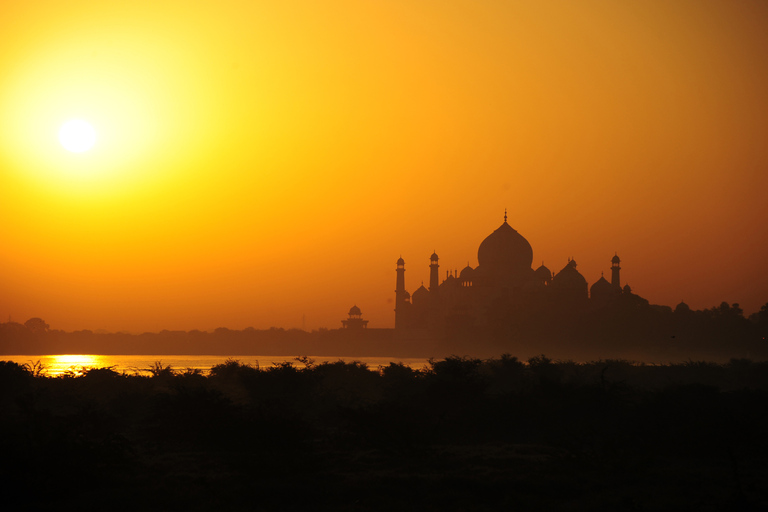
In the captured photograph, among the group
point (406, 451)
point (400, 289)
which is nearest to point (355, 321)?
point (400, 289)

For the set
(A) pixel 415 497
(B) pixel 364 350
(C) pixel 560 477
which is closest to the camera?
(A) pixel 415 497

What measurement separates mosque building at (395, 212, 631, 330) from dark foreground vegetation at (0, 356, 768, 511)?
6508 centimetres

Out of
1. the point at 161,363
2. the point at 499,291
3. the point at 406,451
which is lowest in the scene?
the point at 406,451

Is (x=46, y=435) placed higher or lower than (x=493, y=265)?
lower

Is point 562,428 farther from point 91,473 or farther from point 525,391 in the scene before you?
point 91,473

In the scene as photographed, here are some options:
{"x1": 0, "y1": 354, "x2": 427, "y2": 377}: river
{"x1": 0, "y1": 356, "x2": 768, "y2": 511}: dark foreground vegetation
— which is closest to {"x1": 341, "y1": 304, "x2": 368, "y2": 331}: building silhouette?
{"x1": 0, "y1": 354, "x2": 427, "y2": 377}: river

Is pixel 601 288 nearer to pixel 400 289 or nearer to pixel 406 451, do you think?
pixel 400 289

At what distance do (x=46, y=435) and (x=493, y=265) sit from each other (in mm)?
83862

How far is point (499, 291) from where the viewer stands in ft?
319

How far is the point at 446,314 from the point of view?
10225cm

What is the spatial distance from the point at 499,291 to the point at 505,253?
14.4 ft

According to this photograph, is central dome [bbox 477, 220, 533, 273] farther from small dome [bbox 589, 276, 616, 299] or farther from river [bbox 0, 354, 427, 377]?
river [bbox 0, 354, 427, 377]

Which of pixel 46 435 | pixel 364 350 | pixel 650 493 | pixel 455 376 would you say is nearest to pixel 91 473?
pixel 46 435

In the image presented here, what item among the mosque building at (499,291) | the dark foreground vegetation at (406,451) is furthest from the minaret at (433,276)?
the dark foreground vegetation at (406,451)
